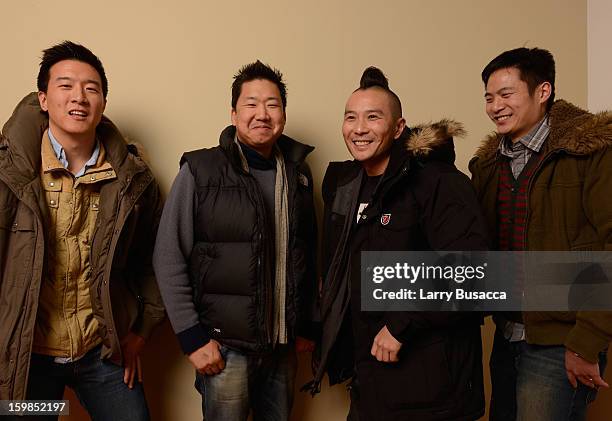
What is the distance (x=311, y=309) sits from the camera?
1.65 meters

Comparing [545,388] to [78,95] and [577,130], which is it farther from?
[78,95]

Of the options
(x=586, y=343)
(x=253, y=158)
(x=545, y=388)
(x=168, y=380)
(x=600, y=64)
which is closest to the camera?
(x=586, y=343)

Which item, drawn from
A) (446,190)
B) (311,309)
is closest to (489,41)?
(446,190)

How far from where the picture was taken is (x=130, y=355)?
1553 mm

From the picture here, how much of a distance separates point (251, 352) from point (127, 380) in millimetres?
428

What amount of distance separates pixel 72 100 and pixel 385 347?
117cm

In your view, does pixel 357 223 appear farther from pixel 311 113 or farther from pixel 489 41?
pixel 489 41

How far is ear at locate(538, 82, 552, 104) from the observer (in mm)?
1491

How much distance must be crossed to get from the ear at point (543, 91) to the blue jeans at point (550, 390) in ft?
2.49

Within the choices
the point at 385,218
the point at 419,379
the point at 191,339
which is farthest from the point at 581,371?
the point at 191,339

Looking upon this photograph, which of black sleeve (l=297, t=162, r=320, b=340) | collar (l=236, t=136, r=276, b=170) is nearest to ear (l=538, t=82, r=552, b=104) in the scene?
black sleeve (l=297, t=162, r=320, b=340)

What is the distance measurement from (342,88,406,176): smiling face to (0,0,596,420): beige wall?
0.51 metres

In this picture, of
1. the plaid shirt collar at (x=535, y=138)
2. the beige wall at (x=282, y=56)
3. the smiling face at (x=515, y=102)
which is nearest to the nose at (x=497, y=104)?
the smiling face at (x=515, y=102)

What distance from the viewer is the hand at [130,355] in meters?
1.54
